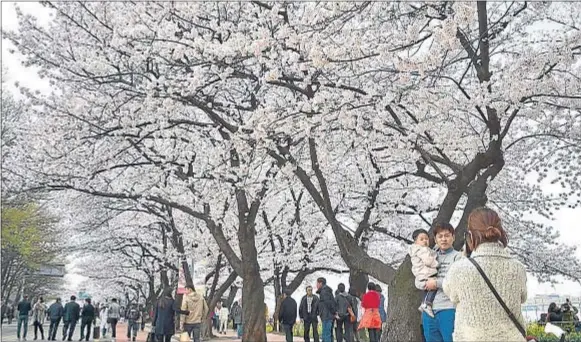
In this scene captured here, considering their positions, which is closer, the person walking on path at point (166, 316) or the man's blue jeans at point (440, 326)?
the man's blue jeans at point (440, 326)

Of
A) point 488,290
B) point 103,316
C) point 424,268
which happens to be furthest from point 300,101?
point 103,316

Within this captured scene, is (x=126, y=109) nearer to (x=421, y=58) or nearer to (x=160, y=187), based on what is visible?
(x=160, y=187)

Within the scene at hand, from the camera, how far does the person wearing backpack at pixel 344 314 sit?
13141 mm

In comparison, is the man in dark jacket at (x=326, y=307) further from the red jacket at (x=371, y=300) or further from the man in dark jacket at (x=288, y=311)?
the man in dark jacket at (x=288, y=311)

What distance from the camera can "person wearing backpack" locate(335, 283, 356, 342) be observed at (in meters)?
13.1

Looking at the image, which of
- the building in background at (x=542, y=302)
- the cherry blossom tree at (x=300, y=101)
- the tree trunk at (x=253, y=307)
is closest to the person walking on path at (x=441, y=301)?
the cherry blossom tree at (x=300, y=101)

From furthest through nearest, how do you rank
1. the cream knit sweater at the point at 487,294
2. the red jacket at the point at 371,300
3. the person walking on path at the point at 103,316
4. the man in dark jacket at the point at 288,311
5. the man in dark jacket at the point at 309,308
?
1. the person walking on path at the point at 103,316
2. the man in dark jacket at the point at 288,311
3. the man in dark jacket at the point at 309,308
4. the red jacket at the point at 371,300
5. the cream knit sweater at the point at 487,294

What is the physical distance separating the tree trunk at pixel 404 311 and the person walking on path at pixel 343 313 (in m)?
3.00

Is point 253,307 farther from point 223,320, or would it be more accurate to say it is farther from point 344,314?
point 223,320

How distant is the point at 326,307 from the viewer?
43.2 feet

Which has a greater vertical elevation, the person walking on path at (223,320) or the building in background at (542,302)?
the building in background at (542,302)

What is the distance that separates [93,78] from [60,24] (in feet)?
7.20

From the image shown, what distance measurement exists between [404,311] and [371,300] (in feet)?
8.20

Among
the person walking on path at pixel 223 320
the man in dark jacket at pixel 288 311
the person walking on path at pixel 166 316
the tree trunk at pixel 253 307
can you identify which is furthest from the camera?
the person walking on path at pixel 223 320
